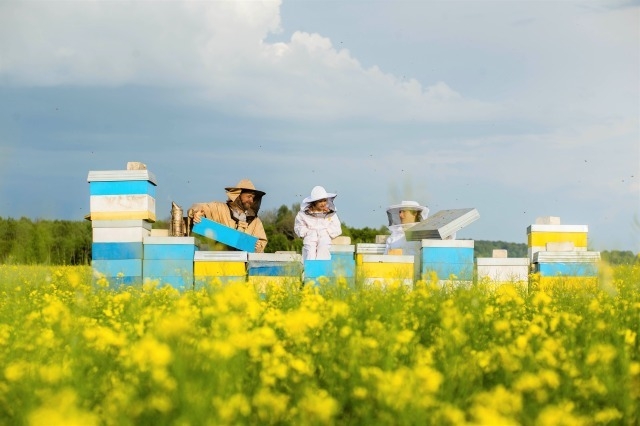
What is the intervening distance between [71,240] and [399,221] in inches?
386

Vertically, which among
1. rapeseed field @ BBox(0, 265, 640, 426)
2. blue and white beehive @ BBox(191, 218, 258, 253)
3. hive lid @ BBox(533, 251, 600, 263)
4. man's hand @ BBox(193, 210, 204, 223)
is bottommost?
rapeseed field @ BBox(0, 265, 640, 426)

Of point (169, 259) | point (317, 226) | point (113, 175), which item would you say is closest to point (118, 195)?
point (113, 175)

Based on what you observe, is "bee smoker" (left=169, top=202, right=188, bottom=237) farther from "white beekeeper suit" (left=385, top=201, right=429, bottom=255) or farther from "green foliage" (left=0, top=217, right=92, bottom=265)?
"white beekeeper suit" (left=385, top=201, right=429, bottom=255)

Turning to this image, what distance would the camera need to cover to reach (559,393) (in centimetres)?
396

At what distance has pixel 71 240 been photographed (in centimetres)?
1883

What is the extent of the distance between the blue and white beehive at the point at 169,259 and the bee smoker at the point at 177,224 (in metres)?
0.67

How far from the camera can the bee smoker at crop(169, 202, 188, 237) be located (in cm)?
1053

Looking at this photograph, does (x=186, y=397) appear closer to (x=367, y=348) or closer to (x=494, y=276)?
(x=367, y=348)

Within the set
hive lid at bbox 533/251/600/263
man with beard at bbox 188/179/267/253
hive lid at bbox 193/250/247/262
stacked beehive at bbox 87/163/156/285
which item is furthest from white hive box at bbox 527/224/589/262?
stacked beehive at bbox 87/163/156/285

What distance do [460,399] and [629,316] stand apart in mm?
2922

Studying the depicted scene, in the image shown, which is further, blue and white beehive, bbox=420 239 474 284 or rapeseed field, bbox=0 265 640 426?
blue and white beehive, bbox=420 239 474 284

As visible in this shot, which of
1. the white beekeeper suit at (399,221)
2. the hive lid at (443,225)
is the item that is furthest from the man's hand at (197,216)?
the hive lid at (443,225)

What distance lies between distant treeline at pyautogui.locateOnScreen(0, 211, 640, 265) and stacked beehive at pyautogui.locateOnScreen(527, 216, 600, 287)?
284 millimetres

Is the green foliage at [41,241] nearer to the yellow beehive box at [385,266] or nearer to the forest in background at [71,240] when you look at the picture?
the forest in background at [71,240]
